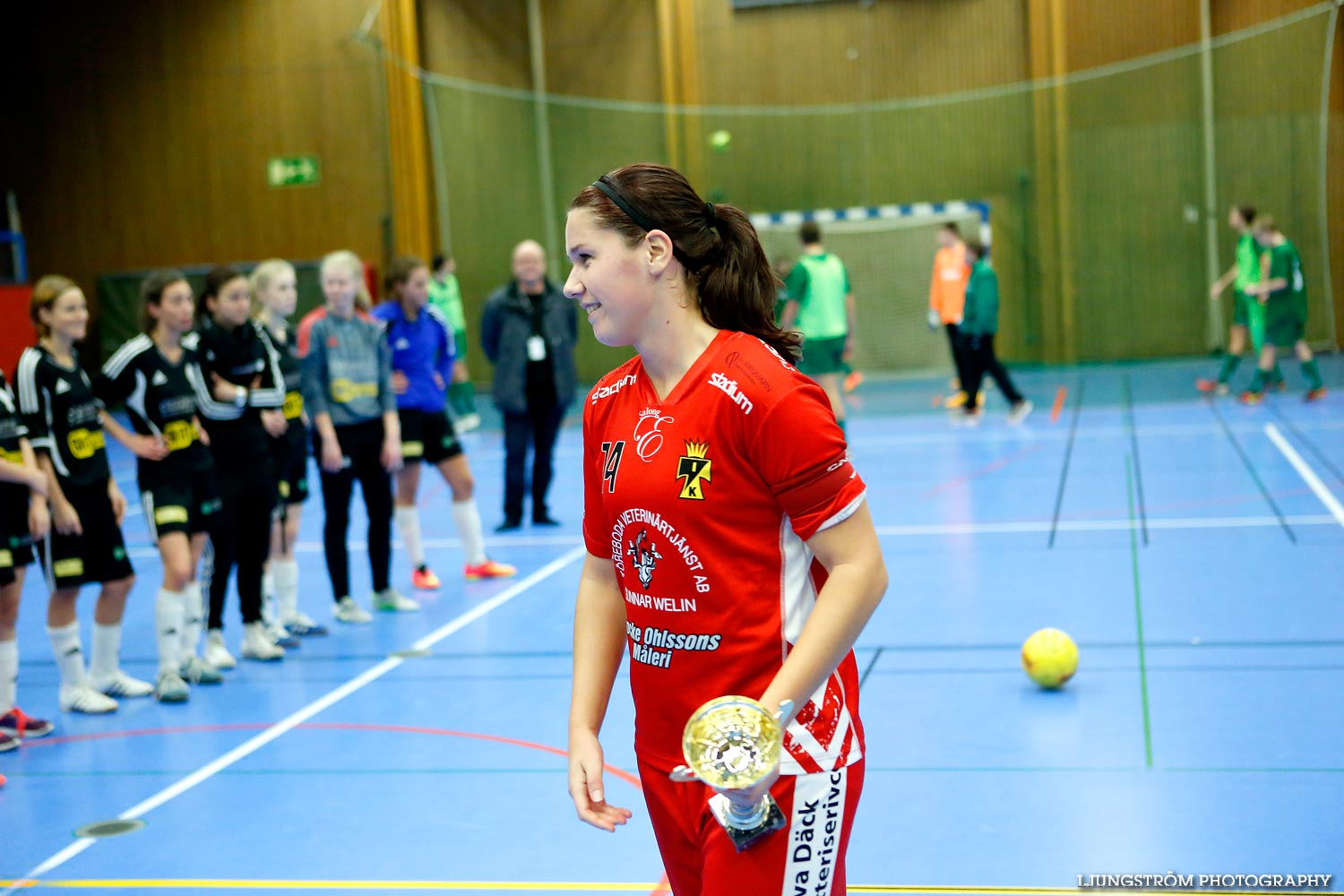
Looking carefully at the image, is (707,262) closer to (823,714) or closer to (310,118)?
(823,714)

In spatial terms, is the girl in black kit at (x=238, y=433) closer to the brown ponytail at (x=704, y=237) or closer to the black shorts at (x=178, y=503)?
the black shorts at (x=178, y=503)

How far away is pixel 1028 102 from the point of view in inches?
736

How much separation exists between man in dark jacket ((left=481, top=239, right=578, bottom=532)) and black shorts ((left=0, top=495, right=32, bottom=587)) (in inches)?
166

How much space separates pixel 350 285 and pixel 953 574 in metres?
3.56

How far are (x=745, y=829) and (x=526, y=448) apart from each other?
7779mm

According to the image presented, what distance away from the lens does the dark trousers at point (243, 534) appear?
6.15 meters

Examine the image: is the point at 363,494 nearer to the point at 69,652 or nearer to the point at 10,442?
the point at 69,652

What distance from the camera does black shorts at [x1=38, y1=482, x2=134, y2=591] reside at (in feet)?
17.8

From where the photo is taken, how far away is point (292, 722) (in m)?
5.32

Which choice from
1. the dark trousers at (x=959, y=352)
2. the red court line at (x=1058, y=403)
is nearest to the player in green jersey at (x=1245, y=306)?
the red court line at (x=1058, y=403)

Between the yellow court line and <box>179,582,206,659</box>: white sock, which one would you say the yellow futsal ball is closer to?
the yellow court line

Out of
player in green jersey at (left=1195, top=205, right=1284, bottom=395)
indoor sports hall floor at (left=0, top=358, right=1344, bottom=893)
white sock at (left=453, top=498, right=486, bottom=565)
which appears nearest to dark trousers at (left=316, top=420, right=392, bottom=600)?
indoor sports hall floor at (left=0, top=358, right=1344, bottom=893)

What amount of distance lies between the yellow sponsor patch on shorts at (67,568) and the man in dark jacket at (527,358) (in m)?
4.01

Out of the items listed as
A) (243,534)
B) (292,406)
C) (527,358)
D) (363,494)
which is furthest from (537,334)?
(243,534)
